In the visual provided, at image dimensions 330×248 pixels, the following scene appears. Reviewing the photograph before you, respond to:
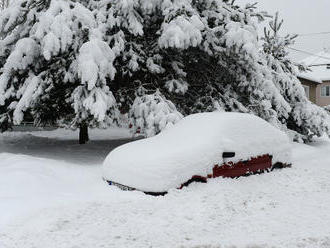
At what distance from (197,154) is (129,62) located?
5.22 m

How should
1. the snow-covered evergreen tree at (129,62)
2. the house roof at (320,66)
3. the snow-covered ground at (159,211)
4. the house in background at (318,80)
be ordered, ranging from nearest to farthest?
the snow-covered ground at (159,211) < the snow-covered evergreen tree at (129,62) < the house in background at (318,80) < the house roof at (320,66)

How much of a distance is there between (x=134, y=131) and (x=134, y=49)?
2.52 m

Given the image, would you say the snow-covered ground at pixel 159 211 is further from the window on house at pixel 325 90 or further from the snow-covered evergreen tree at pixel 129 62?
the window on house at pixel 325 90

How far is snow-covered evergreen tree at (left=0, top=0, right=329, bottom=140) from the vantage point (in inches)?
408

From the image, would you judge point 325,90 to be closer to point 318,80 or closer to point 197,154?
point 318,80

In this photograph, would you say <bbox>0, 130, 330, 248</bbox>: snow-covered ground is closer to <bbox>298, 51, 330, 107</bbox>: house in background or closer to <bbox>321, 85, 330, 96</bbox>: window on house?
<bbox>298, 51, 330, 107</bbox>: house in background

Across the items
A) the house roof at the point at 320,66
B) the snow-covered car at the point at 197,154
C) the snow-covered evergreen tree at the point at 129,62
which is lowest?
the snow-covered car at the point at 197,154

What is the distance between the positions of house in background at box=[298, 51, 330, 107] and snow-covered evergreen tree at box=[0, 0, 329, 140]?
24.7 meters

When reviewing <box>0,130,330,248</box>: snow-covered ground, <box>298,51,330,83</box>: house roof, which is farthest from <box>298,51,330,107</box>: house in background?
<box>0,130,330,248</box>: snow-covered ground

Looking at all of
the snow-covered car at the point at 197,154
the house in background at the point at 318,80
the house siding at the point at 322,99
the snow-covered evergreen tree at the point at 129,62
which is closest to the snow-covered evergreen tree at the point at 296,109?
the snow-covered evergreen tree at the point at 129,62

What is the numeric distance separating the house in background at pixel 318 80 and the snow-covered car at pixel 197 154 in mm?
29380

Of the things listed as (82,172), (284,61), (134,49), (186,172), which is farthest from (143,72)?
(284,61)

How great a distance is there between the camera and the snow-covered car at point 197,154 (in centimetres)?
705

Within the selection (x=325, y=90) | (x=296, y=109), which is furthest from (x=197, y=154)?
(x=325, y=90)
